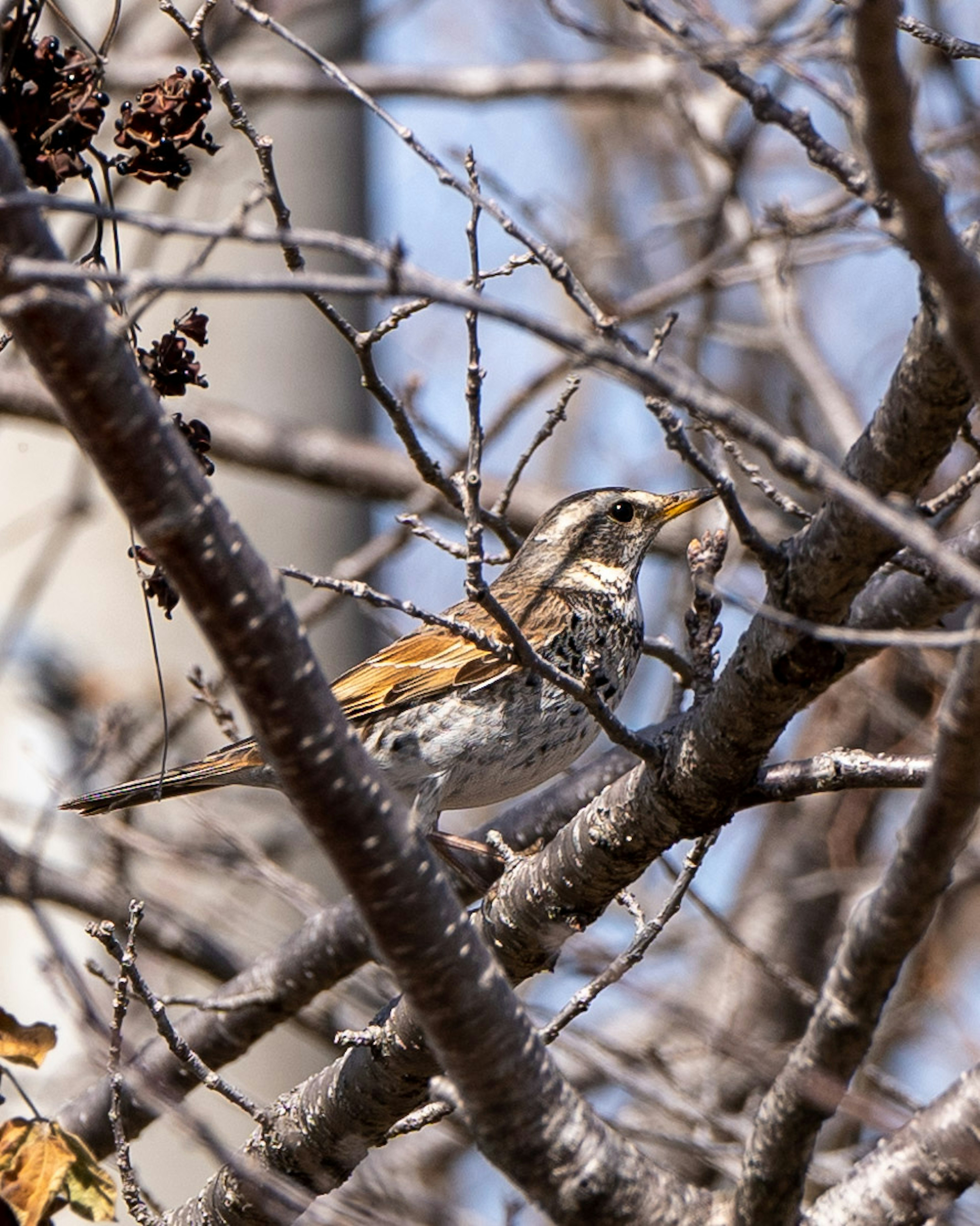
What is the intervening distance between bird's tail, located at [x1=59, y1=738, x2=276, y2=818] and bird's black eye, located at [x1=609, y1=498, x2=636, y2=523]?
1713 mm

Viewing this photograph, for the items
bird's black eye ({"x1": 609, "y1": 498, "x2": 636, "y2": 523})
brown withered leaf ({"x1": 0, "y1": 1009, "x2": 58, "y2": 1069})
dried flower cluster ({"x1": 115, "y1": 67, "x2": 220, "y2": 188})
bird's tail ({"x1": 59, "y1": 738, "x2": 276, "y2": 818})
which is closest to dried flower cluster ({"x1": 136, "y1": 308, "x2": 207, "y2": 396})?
dried flower cluster ({"x1": 115, "y1": 67, "x2": 220, "y2": 188})

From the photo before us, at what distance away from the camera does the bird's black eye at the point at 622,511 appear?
227 inches

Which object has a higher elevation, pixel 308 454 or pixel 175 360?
pixel 308 454

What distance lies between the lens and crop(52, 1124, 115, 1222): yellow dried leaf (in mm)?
2752

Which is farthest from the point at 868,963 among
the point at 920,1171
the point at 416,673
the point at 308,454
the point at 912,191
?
the point at 308,454

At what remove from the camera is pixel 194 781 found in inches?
188

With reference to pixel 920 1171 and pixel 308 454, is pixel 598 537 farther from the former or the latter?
pixel 920 1171

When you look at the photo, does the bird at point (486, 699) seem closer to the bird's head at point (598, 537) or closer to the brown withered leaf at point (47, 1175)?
the bird's head at point (598, 537)

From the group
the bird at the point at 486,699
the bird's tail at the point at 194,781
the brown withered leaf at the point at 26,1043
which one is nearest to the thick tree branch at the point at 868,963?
the brown withered leaf at the point at 26,1043

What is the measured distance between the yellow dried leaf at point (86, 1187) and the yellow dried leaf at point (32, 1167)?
23mm

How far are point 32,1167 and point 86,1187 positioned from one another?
123 mm

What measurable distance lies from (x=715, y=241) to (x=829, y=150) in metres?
4.12

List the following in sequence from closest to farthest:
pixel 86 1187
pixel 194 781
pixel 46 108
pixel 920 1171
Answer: pixel 920 1171 < pixel 46 108 < pixel 86 1187 < pixel 194 781

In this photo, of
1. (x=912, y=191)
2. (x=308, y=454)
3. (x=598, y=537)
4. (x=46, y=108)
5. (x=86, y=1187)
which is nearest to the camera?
(x=912, y=191)
